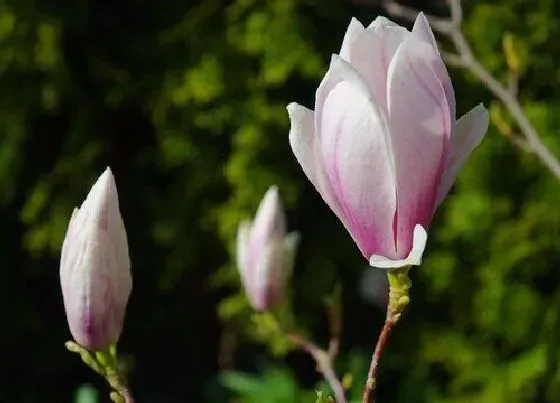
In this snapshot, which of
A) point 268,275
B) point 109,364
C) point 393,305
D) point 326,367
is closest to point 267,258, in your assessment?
point 268,275

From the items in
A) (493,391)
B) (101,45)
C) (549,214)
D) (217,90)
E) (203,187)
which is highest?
(101,45)

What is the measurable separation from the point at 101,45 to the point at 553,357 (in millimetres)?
1184

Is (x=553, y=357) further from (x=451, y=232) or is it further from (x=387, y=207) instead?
(x=387, y=207)

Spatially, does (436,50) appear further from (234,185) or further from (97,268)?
(234,185)

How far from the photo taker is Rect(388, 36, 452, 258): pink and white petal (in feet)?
2.29

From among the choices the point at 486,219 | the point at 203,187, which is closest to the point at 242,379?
the point at 203,187

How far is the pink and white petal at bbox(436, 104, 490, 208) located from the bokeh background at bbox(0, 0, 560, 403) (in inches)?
43.6

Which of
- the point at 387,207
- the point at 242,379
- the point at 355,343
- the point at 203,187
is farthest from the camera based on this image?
the point at 355,343

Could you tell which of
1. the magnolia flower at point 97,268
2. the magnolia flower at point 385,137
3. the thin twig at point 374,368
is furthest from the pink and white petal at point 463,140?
the magnolia flower at point 97,268

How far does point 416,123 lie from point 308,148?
91 millimetres

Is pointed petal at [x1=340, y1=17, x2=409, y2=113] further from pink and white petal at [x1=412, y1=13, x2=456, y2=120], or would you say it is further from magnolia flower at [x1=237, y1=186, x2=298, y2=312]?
magnolia flower at [x1=237, y1=186, x2=298, y2=312]

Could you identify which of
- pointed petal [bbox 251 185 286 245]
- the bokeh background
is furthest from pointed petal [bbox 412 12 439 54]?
the bokeh background

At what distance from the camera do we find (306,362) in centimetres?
251

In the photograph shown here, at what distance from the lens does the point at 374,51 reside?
72cm
